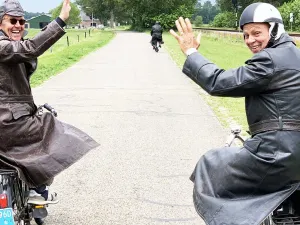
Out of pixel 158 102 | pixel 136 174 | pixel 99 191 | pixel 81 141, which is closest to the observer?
pixel 81 141

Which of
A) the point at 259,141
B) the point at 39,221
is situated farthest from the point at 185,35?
the point at 39,221

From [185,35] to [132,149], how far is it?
4.80m

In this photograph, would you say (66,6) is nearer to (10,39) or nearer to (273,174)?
(10,39)

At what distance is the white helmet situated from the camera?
3316 mm

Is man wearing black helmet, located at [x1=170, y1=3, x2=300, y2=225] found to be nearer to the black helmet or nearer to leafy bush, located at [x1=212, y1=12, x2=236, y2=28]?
the black helmet

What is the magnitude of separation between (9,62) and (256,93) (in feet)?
5.85

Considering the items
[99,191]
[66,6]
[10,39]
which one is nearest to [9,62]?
[10,39]

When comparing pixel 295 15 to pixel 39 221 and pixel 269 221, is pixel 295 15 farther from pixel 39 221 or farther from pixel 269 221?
pixel 269 221

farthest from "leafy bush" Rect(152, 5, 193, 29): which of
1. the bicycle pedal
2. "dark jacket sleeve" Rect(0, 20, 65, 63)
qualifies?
"dark jacket sleeve" Rect(0, 20, 65, 63)

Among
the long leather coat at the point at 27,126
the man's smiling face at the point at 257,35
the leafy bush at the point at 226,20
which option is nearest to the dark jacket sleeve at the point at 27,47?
the long leather coat at the point at 27,126

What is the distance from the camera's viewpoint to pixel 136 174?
22.5ft

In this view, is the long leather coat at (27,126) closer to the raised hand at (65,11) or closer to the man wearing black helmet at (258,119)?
the raised hand at (65,11)

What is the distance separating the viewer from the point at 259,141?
11.0 feet

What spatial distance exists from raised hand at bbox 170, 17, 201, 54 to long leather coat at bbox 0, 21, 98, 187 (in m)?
0.96
